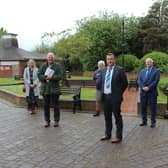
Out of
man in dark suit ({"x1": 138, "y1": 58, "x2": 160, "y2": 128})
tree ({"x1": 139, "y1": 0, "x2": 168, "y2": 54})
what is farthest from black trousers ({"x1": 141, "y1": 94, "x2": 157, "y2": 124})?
tree ({"x1": 139, "y1": 0, "x2": 168, "y2": 54})

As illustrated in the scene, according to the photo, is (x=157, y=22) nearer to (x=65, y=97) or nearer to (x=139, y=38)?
(x=139, y=38)

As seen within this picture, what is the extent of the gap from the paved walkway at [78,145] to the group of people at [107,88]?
401 mm

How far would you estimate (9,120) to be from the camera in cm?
1033

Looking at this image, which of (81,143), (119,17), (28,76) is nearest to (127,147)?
(81,143)

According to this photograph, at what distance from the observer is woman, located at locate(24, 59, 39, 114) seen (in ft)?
38.3

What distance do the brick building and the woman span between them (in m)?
38.7

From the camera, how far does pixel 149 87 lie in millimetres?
9086

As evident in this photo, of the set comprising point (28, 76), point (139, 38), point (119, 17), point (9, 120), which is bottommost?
point (9, 120)

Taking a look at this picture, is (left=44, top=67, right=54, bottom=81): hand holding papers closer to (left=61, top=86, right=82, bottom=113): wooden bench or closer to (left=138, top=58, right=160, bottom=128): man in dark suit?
(left=138, top=58, right=160, bottom=128): man in dark suit

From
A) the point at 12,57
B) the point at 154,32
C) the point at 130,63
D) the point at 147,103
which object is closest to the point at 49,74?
the point at 147,103

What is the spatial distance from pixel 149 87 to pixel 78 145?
110 inches

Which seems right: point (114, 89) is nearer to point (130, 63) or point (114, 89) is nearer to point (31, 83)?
point (31, 83)

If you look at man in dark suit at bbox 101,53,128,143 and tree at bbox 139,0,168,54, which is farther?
tree at bbox 139,0,168,54

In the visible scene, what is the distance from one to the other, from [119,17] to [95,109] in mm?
34439
